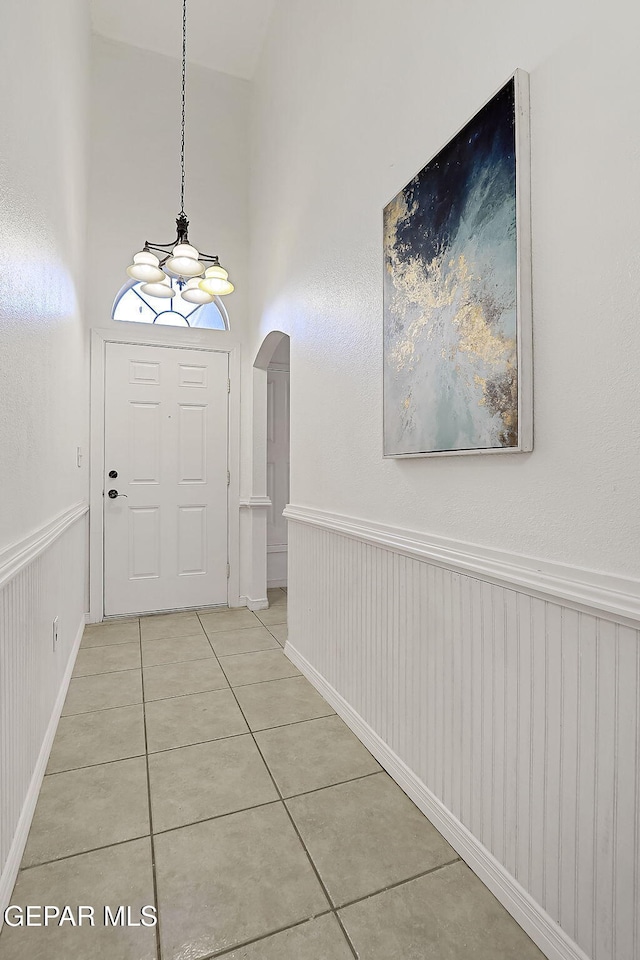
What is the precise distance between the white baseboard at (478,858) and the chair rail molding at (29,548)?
1376 millimetres

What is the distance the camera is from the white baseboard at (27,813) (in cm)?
123

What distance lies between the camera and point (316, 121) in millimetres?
2533

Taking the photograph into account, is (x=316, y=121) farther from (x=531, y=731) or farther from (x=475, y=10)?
(x=531, y=731)

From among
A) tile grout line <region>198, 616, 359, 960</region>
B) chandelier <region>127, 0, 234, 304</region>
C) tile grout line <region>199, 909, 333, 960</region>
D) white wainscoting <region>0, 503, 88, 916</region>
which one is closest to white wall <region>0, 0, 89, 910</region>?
white wainscoting <region>0, 503, 88, 916</region>

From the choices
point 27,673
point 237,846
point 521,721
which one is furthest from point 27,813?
point 521,721

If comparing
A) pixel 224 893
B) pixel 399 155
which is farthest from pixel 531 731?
pixel 399 155

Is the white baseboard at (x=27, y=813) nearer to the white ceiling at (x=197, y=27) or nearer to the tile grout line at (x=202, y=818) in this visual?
the tile grout line at (x=202, y=818)

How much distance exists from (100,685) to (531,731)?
2.12 m

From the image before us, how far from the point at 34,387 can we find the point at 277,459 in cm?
292

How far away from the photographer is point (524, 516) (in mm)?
1211

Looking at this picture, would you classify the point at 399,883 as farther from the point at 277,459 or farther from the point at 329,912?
the point at 277,459

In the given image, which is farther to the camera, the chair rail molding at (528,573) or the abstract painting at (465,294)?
the abstract painting at (465,294)

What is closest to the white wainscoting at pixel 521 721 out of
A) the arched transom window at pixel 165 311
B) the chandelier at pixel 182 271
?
the chandelier at pixel 182 271

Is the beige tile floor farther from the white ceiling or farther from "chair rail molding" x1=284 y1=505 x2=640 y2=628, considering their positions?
the white ceiling
